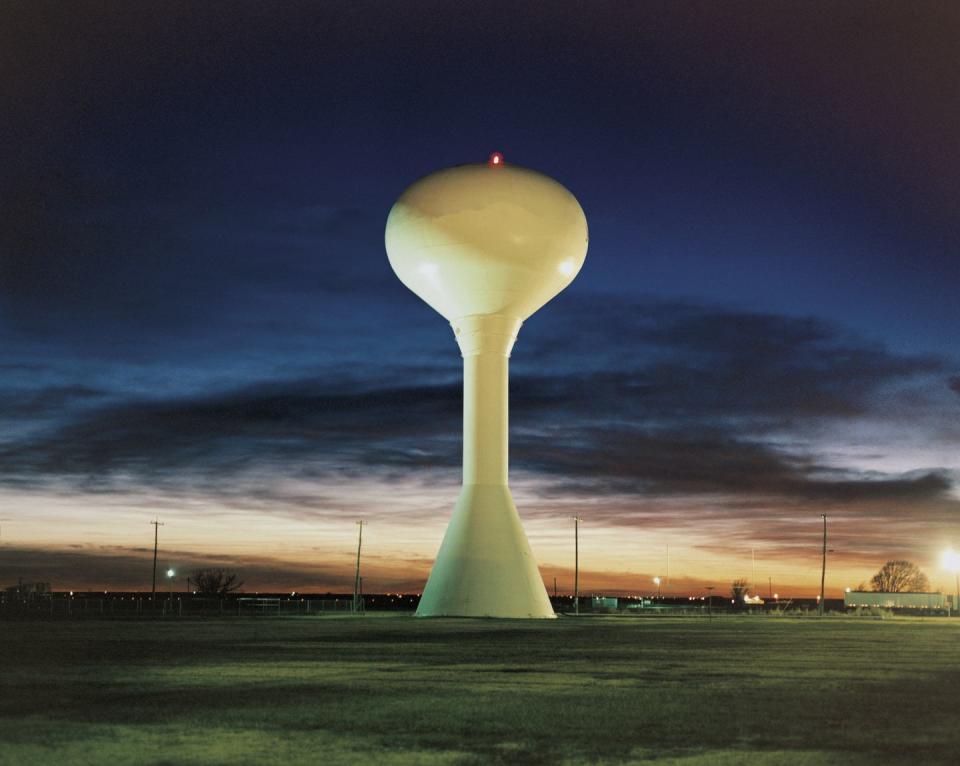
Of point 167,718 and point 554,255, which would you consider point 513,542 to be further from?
point 167,718

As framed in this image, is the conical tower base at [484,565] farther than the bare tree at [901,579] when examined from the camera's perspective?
No

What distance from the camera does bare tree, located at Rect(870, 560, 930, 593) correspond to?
138 meters

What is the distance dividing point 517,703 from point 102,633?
18950 mm

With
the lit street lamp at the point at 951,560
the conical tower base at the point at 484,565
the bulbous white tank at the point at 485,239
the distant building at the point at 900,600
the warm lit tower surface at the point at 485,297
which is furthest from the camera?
the distant building at the point at 900,600

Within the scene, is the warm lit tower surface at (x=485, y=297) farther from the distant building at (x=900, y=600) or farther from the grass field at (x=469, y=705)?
the distant building at (x=900, y=600)

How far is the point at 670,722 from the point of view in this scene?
10.6 meters

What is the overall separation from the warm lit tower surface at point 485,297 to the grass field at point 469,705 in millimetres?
15287

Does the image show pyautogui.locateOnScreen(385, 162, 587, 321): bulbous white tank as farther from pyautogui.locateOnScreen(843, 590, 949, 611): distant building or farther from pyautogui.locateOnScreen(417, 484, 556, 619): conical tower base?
pyautogui.locateOnScreen(843, 590, 949, 611): distant building

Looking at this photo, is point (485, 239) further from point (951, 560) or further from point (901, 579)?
point (901, 579)

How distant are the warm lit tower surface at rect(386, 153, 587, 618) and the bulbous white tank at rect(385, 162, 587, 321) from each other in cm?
3

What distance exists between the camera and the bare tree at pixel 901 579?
452ft

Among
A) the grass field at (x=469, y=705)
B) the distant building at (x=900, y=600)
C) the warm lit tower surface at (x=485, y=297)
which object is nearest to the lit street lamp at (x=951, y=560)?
the distant building at (x=900, y=600)

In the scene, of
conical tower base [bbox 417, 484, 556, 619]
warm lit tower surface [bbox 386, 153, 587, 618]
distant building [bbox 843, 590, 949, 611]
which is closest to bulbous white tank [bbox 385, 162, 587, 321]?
warm lit tower surface [bbox 386, 153, 587, 618]

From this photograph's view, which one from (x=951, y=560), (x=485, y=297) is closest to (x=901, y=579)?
(x=951, y=560)
